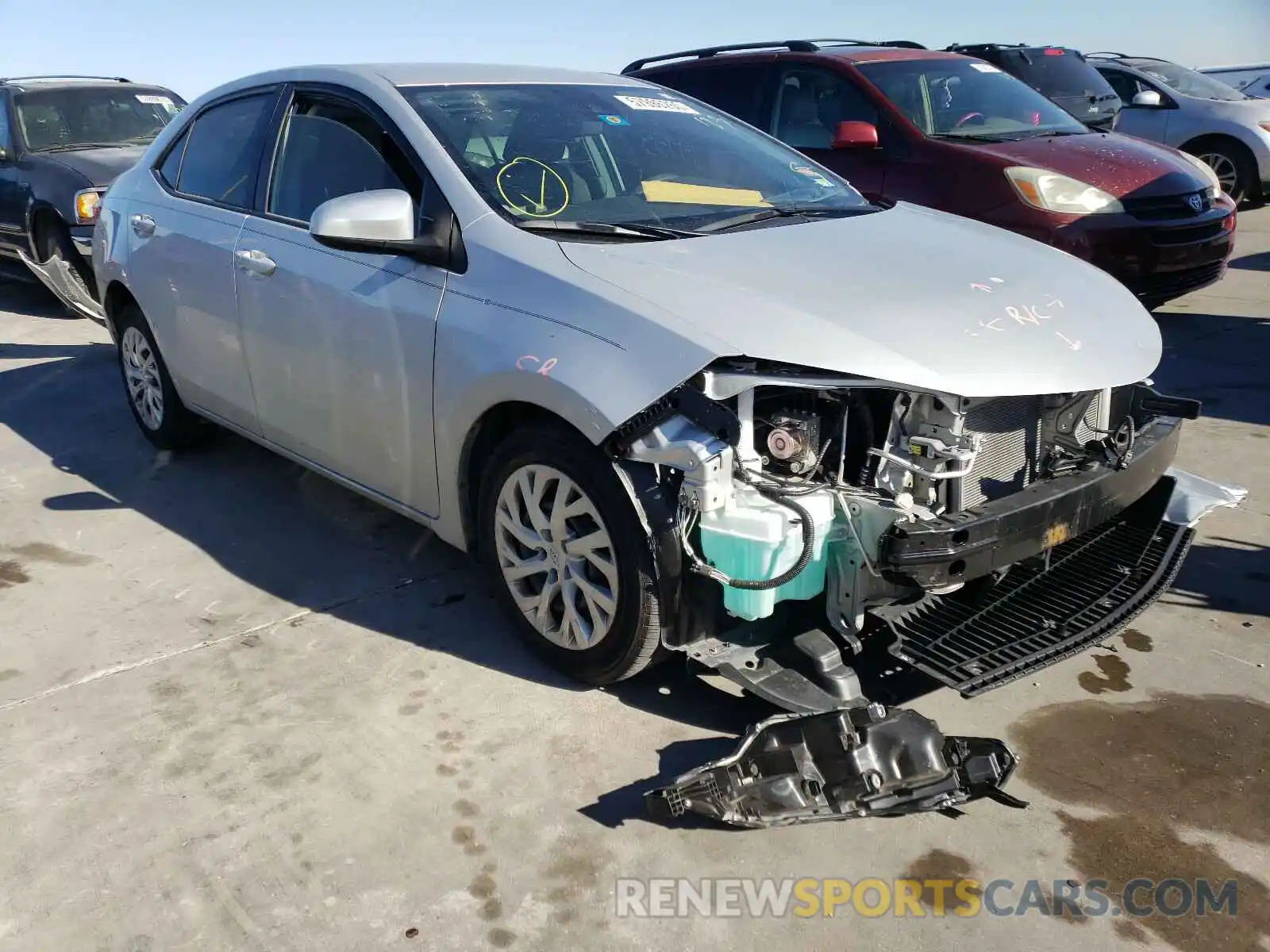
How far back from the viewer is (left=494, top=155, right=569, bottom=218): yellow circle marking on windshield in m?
3.40

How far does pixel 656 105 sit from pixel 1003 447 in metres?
2.00

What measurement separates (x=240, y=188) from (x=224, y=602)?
1637 mm

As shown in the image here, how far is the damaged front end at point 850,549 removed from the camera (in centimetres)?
272

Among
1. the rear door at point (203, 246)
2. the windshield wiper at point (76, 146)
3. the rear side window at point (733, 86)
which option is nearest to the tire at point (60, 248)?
the windshield wiper at point (76, 146)

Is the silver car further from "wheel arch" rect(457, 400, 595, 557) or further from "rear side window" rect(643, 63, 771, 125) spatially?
"rear side window" rect(643, 63, 771, 125)

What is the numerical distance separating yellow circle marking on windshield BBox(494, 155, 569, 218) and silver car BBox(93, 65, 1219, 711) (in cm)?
1

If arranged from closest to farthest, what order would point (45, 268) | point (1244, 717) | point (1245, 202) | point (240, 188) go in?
point (1244, 717) → point (240, 188) → point (45, 268) → point (1245, 202)

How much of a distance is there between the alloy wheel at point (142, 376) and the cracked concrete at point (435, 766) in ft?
3.25

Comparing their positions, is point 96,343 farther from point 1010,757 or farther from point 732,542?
point 1010,757

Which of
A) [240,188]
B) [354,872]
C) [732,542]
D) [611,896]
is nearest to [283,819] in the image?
[354,872]

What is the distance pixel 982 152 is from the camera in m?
6.59

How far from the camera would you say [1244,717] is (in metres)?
3.14

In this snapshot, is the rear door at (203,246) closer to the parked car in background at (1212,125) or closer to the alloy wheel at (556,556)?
the alloy wheel at (556,556)

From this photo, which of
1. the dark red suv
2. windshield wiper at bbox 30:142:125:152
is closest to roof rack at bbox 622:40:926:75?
the dark red suv
